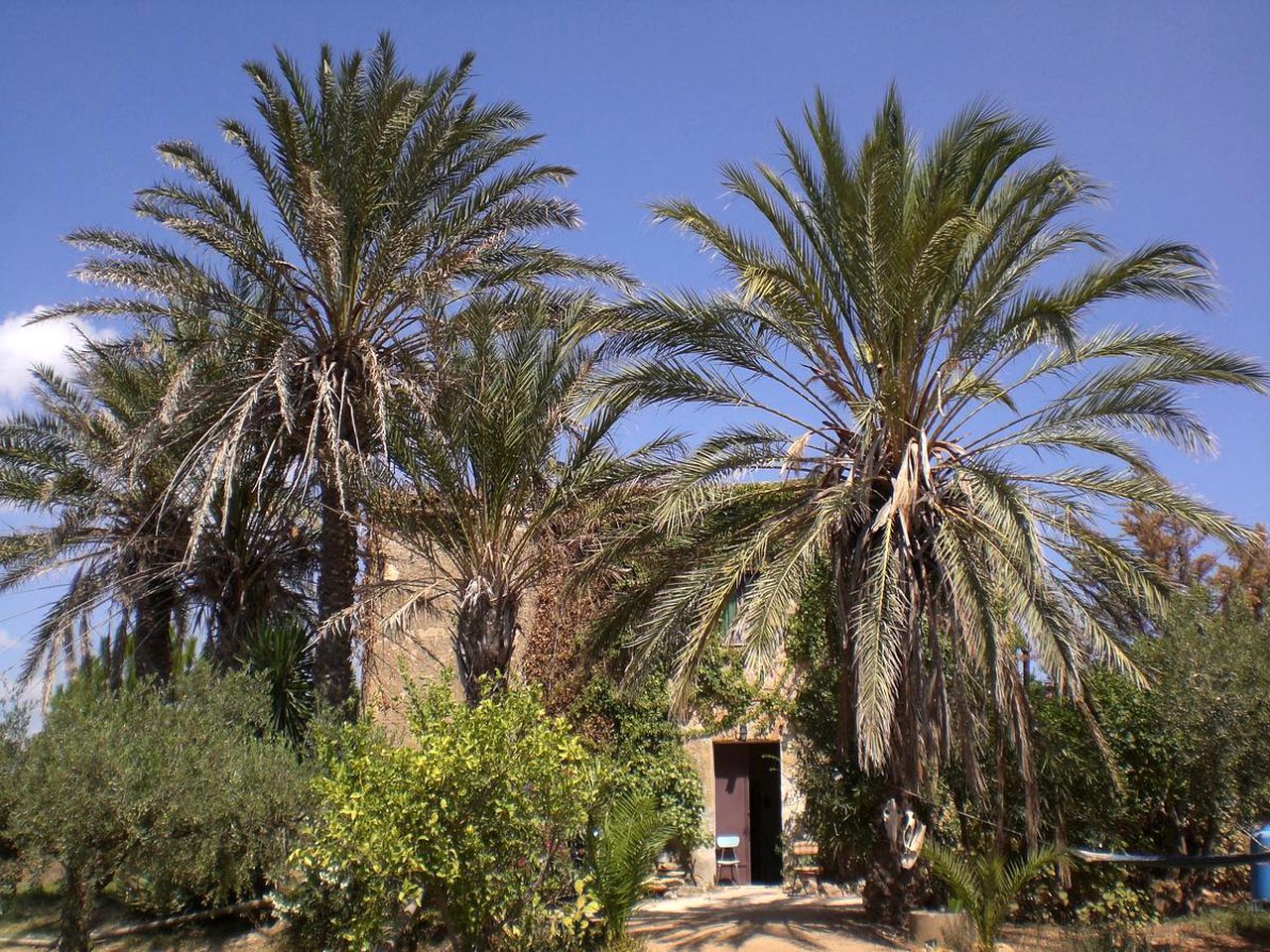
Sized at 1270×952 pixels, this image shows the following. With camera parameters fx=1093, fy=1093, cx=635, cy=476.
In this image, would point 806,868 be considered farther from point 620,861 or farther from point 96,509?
point 96,509

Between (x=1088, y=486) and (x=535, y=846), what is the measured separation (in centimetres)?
590

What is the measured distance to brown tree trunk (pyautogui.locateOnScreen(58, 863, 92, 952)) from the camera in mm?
10227

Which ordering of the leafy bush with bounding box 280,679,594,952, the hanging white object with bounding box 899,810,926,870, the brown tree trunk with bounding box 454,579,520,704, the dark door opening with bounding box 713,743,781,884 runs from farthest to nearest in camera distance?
the dark door opening with bounding box 713,743,781,884 → the brown tree trunk with bounding box 454,579,520,704 → the hanging white object with bounding box 899,810,926,870 → the leafy bush with bounding box 280,679,594,952

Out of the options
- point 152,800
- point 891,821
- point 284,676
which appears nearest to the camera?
point 152,800

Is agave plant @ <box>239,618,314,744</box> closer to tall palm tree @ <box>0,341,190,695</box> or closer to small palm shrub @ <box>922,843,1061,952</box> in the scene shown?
tall palm tree @ <box>0,341,190,695</box>

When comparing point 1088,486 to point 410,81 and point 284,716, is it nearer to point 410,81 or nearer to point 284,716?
point 410,81

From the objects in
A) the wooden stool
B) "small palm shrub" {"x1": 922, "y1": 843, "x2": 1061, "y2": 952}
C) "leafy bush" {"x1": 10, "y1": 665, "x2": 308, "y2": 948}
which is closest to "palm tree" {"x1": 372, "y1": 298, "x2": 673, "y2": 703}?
"leafy bush" {"x1": 10, "y1": 665, "x2": 308, "y2": 948}

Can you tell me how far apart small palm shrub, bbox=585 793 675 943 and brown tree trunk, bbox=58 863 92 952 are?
4.77 m

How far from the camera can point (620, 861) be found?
9703 millimetres

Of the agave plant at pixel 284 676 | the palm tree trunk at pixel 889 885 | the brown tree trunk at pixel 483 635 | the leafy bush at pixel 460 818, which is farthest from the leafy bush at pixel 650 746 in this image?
→ the leafy bush at pixel 460 818

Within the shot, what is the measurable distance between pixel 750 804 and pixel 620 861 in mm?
7540

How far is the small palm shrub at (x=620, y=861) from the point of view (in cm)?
966

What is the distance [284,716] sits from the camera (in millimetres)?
13961

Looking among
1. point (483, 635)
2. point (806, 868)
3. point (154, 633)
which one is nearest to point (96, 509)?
point (154, 633)
